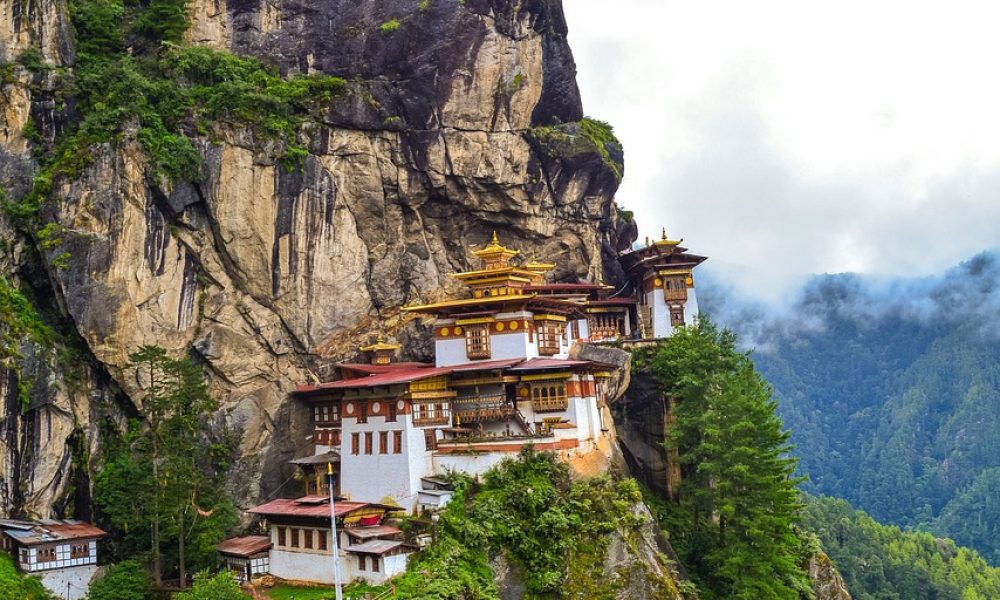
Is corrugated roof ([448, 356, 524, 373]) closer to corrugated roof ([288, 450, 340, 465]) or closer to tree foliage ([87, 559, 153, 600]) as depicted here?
corrugated roof ([288, 450, 340, 465])

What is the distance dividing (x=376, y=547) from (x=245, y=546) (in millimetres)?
7053

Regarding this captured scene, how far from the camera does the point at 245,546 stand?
128 ft

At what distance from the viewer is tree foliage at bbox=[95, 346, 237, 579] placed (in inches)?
1495

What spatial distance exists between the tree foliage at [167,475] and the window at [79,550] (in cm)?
143

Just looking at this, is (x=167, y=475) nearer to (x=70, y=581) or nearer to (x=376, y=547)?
(x=70, y=581)

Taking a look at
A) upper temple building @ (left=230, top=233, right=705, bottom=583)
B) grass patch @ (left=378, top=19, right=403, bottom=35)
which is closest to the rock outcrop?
upper temple building @ (left=230, top=233, right=705, bottom=583)

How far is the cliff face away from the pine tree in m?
13.2

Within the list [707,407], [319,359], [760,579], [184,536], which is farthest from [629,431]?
[184,536]

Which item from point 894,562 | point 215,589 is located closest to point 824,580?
point 215,589

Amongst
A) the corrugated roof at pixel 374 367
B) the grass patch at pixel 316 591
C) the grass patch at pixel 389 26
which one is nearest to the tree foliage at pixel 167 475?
the grass patch at pixel 316 591

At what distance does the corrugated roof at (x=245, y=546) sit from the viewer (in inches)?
1510

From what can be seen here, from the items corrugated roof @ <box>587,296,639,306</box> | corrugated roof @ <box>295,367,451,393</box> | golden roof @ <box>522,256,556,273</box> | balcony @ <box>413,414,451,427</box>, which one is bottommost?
balcony @ <box>413,414,451,427</box>

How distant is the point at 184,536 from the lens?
125ft

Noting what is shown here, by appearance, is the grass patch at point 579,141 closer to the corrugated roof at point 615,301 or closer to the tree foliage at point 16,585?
the corrugated roof at point 615,301
